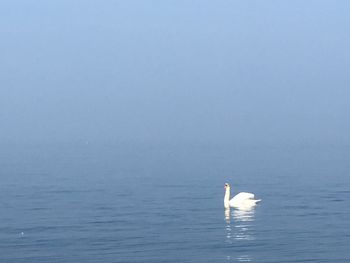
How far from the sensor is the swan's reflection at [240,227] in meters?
28.4

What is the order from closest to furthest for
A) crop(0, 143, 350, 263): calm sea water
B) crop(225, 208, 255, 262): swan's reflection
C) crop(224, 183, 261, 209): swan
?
crop(225, 208, 255, 262): swan's reflection → crop(0, 143, 350, 263): calm sea water → crop(224, 183, 261, 209): swan

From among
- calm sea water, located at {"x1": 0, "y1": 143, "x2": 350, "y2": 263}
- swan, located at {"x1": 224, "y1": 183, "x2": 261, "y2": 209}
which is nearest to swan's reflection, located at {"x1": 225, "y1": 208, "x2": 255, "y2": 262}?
calm sea water, located at {"x1": 0, "y1": 143, "x2": 350, "y2": 263}

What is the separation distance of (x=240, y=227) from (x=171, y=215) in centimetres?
356

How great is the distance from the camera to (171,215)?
37.2 metres

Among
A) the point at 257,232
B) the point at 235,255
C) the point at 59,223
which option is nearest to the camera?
the point at 235,255

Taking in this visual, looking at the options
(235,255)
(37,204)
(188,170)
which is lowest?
(235,255)

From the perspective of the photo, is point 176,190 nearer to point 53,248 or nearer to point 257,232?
point 257,232

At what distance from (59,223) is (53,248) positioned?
5598 mm

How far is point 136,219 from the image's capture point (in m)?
36.2

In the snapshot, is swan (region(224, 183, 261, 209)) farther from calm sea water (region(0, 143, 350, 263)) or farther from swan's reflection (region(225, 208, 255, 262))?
swan's reflection (region(225, 208, 255, 262))

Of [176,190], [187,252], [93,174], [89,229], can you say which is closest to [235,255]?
[187,252]

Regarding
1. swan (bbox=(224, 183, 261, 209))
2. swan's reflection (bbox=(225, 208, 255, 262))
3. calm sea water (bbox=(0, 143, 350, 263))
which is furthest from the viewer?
swan (bbox=(224, 183, 261, 209))

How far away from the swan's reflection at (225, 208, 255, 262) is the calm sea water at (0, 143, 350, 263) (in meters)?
0.03

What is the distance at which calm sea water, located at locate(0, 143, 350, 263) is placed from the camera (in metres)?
29.2
